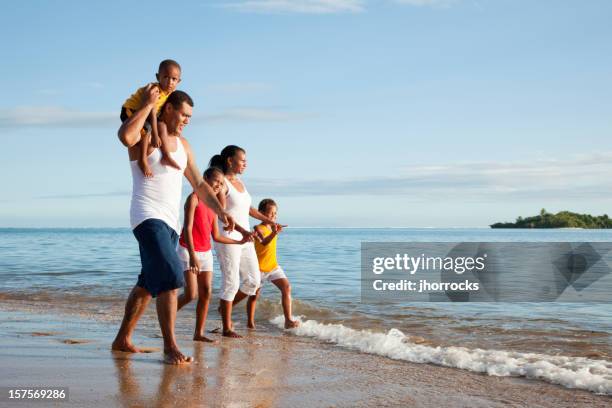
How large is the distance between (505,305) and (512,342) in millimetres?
4048

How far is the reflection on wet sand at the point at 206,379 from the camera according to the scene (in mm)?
4039

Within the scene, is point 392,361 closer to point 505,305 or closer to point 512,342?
point 512,342

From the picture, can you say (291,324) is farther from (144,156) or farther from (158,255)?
(144,156)

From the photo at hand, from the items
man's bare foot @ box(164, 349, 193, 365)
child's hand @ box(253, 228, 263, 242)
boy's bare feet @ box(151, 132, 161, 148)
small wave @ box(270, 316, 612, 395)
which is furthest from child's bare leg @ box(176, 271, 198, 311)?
boy's bare feet @ box(151, 132, 161, 148)

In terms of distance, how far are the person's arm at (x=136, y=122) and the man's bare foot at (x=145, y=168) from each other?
0.69ft

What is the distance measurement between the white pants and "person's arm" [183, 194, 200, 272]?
0.65 meters

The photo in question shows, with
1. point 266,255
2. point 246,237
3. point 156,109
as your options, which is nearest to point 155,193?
point 156,109

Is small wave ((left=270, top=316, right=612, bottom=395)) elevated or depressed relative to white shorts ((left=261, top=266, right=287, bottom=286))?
depressed

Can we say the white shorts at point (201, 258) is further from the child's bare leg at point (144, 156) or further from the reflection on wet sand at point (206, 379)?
the child's bare leg at point (144, 156)

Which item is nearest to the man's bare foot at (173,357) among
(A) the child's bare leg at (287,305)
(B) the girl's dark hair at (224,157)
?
(B) the girl's dark hair at (224,157)

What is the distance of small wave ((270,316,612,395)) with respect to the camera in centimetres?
511

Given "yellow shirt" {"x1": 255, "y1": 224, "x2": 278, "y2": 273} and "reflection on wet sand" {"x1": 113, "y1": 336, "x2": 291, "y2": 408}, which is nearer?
"reflection on wet sand" {"x1": 113, "y1": 336, "x2": 291, "y2": 408}

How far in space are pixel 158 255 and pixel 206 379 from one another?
2.97 feet

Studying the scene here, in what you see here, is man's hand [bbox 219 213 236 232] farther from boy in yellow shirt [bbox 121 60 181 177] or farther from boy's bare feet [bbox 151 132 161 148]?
boy's bare feet [bbox 151 132 161 148]
